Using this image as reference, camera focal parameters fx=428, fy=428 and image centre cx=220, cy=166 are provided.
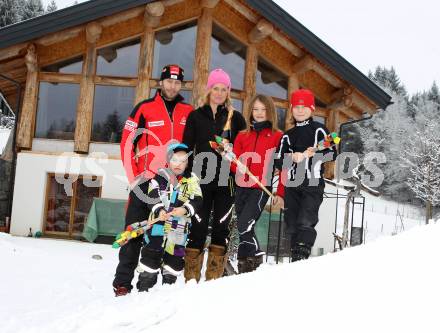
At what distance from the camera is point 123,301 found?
9.92 ft

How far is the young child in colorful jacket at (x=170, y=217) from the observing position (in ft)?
11.8

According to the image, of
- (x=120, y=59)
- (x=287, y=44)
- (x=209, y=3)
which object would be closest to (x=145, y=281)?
(x=120, y=59)

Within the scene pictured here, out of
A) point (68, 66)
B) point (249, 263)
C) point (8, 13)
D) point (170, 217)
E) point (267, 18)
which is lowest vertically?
point (249, 263)

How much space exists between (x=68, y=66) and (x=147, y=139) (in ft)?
24.1

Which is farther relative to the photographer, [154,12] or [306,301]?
[154,12]

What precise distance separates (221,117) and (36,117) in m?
7.66

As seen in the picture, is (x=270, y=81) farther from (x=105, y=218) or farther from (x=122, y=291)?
(x=122, y=291)

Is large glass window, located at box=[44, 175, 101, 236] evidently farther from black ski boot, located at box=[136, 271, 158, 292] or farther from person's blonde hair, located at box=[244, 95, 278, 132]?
black ski boot, located at box=[136, 271, 158, 292]

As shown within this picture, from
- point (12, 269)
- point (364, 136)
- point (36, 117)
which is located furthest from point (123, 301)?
point (364, 136)

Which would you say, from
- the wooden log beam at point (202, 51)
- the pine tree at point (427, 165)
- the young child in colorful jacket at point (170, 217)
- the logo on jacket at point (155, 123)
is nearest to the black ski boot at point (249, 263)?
the young child in colorful jacket at point (170, 217)

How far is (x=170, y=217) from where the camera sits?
372 centimetres

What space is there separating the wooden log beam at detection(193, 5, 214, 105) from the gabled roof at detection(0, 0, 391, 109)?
3.37 ft

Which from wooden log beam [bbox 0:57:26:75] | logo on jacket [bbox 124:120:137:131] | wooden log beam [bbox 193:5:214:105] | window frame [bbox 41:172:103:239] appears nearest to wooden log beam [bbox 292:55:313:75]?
wooden log beam [bbox 193:5:214:105]

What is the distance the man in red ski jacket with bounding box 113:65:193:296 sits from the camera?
149 inches
